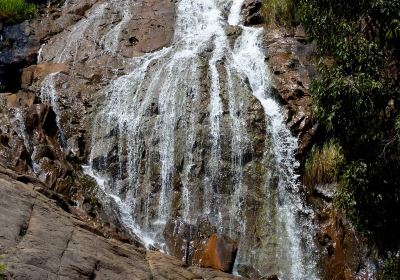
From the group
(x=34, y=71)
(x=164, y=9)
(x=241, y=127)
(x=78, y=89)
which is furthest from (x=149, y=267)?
(x=164, y=9)

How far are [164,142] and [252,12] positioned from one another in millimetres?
8309

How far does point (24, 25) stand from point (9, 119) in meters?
7.81

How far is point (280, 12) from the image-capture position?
21.7m

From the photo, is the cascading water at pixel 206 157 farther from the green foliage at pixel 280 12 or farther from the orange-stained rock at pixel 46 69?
the green foliage at pixel 280 12

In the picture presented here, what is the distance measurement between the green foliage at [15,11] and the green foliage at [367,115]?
1624 centimetres

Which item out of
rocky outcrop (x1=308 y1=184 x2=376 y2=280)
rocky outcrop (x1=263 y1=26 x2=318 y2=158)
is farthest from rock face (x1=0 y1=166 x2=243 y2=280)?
rocky outcrop (x1=263 y1=26 x2=318 y2=158)

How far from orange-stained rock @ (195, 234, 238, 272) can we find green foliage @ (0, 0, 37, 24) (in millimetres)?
14368

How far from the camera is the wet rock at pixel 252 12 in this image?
22906 millimetres

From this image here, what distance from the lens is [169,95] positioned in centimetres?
1889

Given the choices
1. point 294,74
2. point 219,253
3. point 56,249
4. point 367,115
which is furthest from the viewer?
point 294,74

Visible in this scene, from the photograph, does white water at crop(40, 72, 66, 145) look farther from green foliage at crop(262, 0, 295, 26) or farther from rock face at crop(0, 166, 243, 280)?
green foliage at crop(262, 0, 295, 26)

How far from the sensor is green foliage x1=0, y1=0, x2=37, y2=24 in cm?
2420

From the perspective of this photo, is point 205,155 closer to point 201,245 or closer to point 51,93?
point 201,245

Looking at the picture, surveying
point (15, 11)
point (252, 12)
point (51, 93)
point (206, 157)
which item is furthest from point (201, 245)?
point (15, 11)
